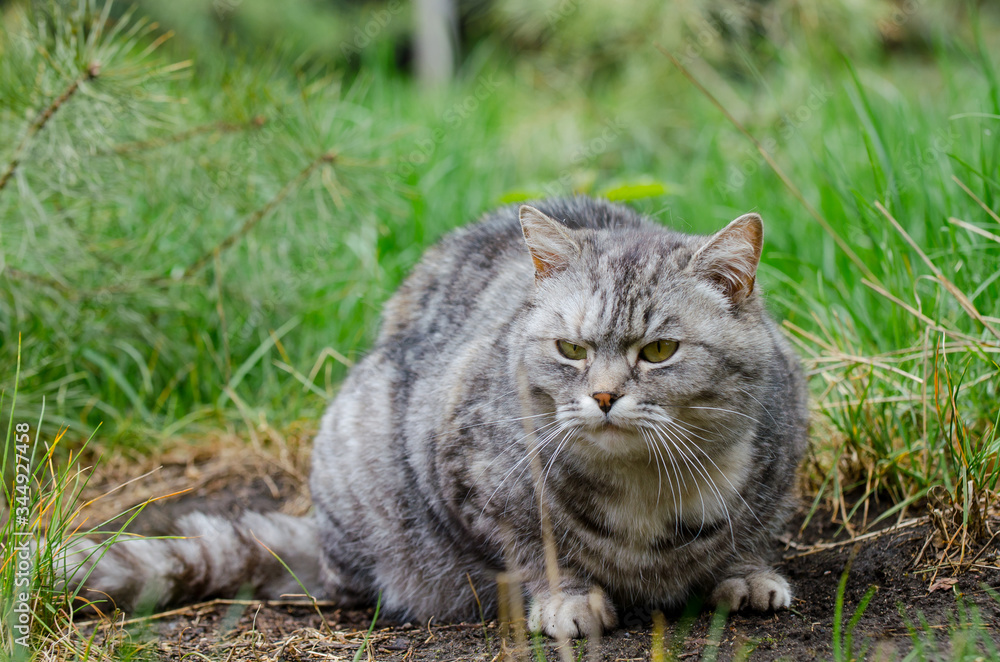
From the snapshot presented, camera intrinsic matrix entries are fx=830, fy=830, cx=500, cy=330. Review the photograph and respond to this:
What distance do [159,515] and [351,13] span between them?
657 centimetres

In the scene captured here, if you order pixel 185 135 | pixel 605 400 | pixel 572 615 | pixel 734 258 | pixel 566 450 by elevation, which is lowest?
pixel 572 615

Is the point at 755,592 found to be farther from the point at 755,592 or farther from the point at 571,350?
the point at 571,350

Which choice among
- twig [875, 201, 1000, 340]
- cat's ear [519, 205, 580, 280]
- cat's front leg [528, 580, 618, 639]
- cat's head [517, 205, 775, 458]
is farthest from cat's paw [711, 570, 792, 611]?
cat's ear [519, 205, 580, 280]

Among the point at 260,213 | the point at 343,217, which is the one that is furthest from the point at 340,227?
the point at 260,213

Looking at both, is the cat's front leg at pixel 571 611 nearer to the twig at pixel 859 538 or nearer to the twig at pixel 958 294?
the twig at pixel 859 538

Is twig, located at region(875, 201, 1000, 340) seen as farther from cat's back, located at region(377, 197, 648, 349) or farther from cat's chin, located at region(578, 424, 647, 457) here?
cat's chin, located at region(578, 424, 647, 457)

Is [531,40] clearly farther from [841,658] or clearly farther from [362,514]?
[841,658]

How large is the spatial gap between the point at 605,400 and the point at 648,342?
0.61ft

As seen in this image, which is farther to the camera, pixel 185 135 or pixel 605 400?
pixel 185 135

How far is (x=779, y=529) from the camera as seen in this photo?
7.06 ft

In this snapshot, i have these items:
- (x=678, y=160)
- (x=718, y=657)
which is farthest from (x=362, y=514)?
(x=678, y=160)

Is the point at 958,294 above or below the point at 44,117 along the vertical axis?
below

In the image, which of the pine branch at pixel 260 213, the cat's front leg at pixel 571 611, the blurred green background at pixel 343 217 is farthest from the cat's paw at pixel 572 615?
the pine branch at pixel 260 213

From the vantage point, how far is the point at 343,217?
3.40m
